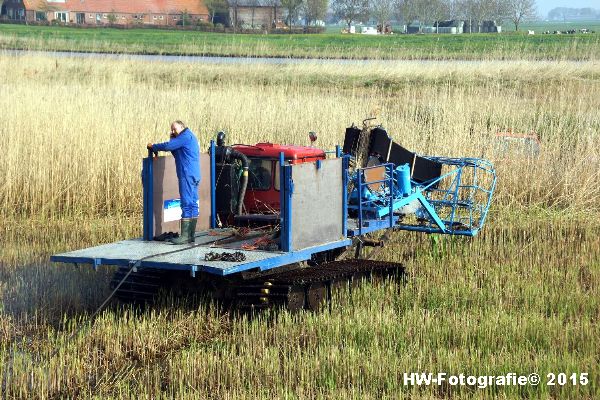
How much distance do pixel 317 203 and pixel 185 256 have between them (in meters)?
1.37

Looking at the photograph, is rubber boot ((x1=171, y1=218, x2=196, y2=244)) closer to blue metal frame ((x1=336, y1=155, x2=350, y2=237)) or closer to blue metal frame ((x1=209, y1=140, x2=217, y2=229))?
blue metal frame ((x1=209, y1=140, x2=217, y2=229))

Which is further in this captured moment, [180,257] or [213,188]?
[213,188]

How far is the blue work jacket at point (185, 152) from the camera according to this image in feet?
32.6

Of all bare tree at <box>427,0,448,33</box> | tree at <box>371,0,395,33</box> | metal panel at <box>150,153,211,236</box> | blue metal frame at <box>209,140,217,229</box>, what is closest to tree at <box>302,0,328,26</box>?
tree at <box>371,0,395,33</box>

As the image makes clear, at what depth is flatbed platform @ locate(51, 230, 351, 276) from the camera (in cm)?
903

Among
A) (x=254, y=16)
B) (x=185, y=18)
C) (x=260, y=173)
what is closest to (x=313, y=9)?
(x=254, y=16)

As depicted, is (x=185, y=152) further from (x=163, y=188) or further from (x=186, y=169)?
(x=163, y=188)

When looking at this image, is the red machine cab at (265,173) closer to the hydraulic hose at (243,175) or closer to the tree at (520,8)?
the hydraulic hose at (243,175)

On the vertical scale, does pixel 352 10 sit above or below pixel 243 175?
above

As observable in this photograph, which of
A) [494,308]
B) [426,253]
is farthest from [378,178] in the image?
[494,308]

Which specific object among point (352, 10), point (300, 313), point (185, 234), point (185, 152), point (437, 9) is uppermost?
point (437, 9)

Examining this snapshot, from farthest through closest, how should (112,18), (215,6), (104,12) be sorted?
1. (215,6)
2. (104,12)
3. (112,18)

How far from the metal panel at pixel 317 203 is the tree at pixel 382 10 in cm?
9973

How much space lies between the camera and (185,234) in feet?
33.2
